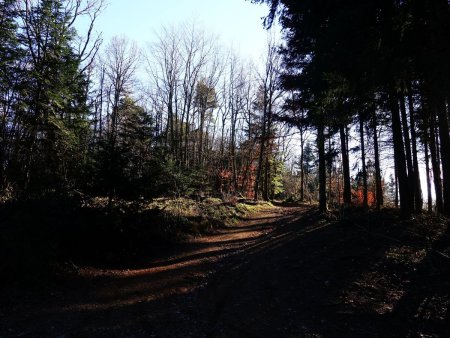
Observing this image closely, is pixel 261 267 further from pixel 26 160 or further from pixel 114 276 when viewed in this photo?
pixel 26 160

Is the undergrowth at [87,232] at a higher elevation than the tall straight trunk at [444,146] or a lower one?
lower

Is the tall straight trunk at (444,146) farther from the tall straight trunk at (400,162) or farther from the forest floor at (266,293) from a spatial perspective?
the tall straight trunk at (400,162)

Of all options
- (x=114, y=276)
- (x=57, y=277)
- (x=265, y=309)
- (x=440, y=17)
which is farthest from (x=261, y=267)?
(x=440, y=17)

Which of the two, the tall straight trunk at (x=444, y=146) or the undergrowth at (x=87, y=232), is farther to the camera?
the tall straight trunk at (x=444, y=146)

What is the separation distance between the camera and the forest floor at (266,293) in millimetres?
5676

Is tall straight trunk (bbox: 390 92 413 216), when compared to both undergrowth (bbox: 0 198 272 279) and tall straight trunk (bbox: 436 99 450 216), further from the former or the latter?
undergrowth (bbox: 0 198 272 279)

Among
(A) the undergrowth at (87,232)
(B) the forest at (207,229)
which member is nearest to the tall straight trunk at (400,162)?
(B) the forest at (207,229)

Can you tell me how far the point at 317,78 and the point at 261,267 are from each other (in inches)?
243

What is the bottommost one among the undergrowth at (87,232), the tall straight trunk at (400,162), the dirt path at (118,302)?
the dirt path at (118,302)

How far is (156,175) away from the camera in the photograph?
1215cm

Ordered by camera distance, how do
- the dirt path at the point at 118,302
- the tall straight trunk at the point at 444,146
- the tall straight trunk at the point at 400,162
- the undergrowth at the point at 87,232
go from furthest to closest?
1. the tall straight trunk at the point at 400,162
2. the tall straight trunk at the point at 444,146
3. the undergrowth at the point at 87,232
4. the dirt path at the point at 118,302

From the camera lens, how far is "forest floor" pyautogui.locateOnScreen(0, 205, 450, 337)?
5676 mm

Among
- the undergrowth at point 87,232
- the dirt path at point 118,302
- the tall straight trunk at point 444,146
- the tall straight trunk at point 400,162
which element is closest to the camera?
the dirt path at point 118,302

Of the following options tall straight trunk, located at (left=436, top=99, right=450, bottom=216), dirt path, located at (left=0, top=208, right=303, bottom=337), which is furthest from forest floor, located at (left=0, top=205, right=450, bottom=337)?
tall straight trunk, located at (left=436, top=99, right=450, bottom=216)
